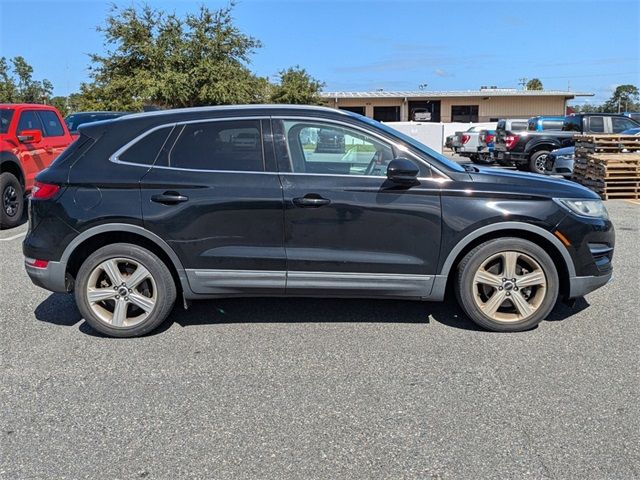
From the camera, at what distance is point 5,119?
349 inches

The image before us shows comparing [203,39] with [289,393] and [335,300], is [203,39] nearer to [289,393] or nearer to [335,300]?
[335,300]

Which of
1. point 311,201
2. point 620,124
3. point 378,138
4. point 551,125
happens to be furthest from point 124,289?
point 620,124

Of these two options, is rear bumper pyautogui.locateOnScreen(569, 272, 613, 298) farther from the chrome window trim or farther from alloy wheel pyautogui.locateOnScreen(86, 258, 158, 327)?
alloy wheel pyautogui.locateOnScreen(86, 258, 158, 327)

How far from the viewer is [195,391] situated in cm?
344

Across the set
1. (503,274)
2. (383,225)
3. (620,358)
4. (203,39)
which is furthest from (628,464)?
(203,39)

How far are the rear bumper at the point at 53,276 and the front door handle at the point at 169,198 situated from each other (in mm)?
917

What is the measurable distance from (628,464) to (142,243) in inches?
138

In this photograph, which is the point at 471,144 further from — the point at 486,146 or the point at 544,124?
the point at 544,124

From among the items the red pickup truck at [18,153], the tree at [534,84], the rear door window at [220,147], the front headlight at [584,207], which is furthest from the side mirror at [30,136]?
→ the tree at [534,84]

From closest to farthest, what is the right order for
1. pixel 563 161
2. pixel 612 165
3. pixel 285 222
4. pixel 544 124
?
pixel 285 222 < pixel 612 165 < pixel 563 161 < pixel 544 124

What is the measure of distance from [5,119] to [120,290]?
635 centimetres

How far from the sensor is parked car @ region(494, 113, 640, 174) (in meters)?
16.9

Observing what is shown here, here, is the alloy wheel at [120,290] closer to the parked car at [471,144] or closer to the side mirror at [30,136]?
the side mirror at [30,136]

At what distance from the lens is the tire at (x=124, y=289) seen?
4.19 metres
